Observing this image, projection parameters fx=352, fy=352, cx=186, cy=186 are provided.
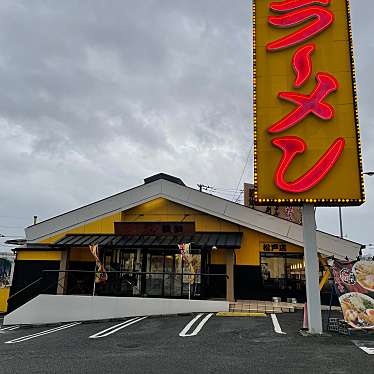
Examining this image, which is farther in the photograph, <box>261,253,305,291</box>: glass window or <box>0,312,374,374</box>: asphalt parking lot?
<box>261,253,305,291</box>: glass window

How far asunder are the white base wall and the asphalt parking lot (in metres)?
2.43

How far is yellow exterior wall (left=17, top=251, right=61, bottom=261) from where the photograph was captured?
1888cm

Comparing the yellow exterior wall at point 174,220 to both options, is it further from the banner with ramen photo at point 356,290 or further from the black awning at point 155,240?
the banner with ramen photo at point 356,290

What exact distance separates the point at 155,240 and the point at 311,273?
910cm

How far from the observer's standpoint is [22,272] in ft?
62.1

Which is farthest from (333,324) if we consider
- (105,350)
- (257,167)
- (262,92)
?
(262,92)

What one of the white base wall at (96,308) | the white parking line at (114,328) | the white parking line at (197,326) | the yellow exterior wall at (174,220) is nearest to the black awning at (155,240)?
the yellow exterior wall at (174,220)

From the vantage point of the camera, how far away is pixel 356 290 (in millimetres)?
9758

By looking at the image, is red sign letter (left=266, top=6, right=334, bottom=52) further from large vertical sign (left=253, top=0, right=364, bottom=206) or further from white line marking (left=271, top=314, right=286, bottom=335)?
white line marking (left=271, top=314, right=286, bottom=335)

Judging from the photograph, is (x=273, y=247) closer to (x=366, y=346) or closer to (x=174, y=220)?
(x=174, y=220)

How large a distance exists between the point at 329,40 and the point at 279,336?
29.3 feet

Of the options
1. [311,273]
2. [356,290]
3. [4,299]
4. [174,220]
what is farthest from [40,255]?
[356,290]

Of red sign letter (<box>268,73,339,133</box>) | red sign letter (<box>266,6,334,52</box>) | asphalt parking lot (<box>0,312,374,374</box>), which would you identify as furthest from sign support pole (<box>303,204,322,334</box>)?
red sign letter (<box>266,6,334,52</box>)

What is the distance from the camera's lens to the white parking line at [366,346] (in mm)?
7657
